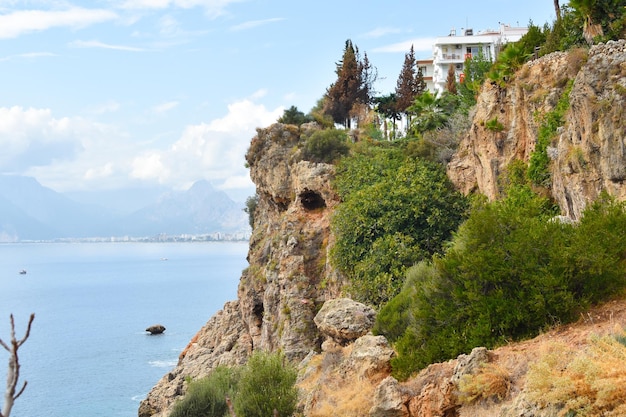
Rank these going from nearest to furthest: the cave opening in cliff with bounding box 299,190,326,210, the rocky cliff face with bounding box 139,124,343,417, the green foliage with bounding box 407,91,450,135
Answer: the rocky cliff face with bounding box 139,124,343,417 < the cave opening in cliff with bounding box 299,190,326,210 < the green foliage with bounding box 407,91,450,135

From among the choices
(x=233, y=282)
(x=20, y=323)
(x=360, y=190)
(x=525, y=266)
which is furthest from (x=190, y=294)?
(x=525, y=266)

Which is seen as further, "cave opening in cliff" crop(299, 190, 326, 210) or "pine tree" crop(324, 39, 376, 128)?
"pine tree" crop(324, 39, 376, 128)

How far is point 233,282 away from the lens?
133625 millimetres

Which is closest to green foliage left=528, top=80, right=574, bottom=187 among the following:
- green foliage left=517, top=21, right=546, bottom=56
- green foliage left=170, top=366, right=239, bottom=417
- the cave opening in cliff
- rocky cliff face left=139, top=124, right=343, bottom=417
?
green foliage left=517, top=21, right=546, bottom=56

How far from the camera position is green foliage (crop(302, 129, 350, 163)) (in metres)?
33.8

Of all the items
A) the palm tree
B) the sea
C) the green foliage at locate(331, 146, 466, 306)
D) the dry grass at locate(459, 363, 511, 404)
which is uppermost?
the palm tree

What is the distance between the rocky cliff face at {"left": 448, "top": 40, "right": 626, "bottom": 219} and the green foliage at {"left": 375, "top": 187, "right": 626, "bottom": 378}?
7.76ft

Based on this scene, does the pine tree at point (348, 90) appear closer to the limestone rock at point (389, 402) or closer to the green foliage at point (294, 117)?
the green foliage at point (294, 117)

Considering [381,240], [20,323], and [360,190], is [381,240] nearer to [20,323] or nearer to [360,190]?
[360,190]

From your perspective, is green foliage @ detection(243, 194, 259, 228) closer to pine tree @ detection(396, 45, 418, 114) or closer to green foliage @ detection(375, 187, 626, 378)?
pine tree @ detection(396, 45, 418, 114)

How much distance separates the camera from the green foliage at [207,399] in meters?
20.7

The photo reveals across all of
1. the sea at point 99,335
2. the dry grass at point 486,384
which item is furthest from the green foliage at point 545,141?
the sea at point 99,335

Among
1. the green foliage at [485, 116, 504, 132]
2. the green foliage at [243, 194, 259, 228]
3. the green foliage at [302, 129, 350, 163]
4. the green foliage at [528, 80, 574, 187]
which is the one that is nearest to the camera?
the green foliage at [528, 80, 574, 187]

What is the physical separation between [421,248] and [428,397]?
13.9 metres
